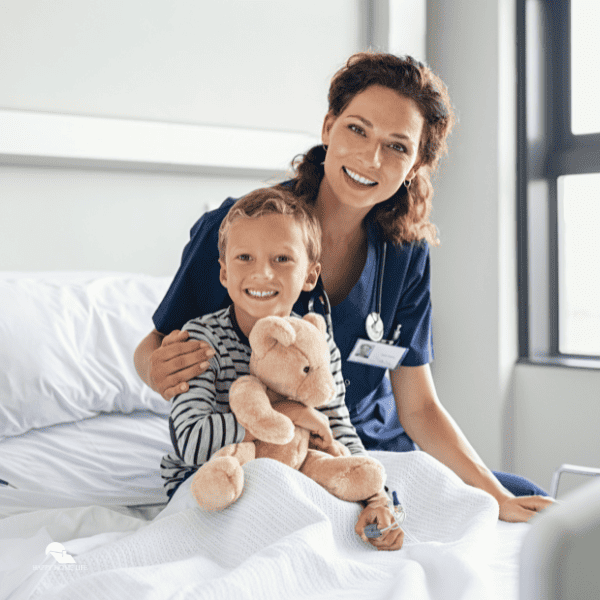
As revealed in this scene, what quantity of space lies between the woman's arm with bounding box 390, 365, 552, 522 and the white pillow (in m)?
0.63

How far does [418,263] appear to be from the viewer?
63.7 inches

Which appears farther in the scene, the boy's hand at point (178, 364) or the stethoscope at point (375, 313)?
the stethoscope at point (375, 313)

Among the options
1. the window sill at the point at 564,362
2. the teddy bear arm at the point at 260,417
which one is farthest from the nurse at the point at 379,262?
the window sill at the point at 564,362

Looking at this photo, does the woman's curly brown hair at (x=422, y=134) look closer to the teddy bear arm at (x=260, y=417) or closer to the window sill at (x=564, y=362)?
the teddy bear arm at (x=260, y=417)

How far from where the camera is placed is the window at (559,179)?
9.66ft

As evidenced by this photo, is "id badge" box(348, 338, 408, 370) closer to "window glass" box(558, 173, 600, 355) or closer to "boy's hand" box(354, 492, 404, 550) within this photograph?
"boy's hand" box(354, 492, 404, 550)

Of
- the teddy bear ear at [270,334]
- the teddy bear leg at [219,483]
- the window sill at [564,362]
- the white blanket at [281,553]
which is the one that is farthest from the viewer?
the window sill at [564,362]

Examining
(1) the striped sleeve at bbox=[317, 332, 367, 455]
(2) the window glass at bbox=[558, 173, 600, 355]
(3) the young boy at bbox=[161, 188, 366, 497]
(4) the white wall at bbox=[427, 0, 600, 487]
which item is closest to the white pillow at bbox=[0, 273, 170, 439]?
(3) the young boy at bbox=[161, 188, 366, 497]

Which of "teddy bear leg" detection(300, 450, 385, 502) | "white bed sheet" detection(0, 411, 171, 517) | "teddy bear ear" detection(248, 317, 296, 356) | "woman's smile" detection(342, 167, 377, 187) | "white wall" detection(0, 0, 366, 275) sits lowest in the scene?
"white bed sheet" detection(0, 411, 171, 517)

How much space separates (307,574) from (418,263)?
2.97 feet

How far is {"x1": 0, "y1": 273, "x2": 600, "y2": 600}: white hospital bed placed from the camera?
33.3 inches

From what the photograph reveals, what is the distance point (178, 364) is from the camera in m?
1.14

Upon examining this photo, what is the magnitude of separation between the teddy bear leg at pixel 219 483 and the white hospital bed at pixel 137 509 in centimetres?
2

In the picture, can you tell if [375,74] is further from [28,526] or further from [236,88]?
[236,88]
